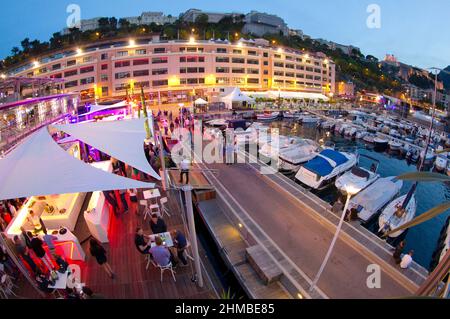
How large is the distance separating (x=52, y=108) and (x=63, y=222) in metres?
11.5

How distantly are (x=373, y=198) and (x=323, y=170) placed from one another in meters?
3.51

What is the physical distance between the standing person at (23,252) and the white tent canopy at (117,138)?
378 cm

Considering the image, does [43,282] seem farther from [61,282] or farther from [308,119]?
[308,119]

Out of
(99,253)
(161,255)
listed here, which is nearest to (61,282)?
(99,253)

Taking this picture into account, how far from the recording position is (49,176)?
6.95 meters

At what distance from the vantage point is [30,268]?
7.66m

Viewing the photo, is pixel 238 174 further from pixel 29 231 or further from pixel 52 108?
pixel 52 108

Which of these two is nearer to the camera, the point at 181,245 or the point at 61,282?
the point at 61,282

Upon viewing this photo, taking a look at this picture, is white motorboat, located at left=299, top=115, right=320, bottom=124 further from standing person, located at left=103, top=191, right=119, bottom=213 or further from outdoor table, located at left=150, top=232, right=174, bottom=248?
outdoor table, located at left=150, top=232, right=174, bottom=248

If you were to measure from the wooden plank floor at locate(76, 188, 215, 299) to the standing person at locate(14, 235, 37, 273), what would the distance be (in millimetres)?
1396

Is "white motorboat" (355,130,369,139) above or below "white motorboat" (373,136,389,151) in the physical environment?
above

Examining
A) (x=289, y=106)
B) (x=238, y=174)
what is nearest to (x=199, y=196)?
(x=238, y=174)

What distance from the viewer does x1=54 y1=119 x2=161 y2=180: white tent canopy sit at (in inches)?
357

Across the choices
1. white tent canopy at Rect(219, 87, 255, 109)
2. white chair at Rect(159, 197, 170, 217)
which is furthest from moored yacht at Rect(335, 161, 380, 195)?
white tent canopy at Rect(219, 87, 255, 109)
